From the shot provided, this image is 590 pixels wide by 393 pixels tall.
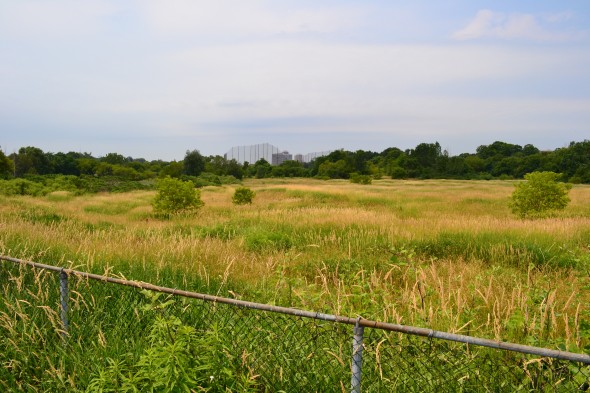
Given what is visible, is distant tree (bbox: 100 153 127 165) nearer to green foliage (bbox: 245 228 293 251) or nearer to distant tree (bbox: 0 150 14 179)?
distant tree (bbox: 0 150 14 179)

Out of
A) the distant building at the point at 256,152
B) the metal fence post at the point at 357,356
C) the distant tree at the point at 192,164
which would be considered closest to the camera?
the metal fence post at the point at 357,356

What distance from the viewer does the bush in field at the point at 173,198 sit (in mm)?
20562

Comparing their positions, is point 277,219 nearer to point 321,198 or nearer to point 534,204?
point 534,204

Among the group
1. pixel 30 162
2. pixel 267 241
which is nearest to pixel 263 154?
pixel 30 162

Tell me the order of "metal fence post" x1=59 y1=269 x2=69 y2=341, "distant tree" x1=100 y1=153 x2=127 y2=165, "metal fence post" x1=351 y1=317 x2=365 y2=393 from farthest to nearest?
"distant tree" x1=100 y1=153 x2=127 y2=165 < "metal fence post" x1=59 y1=269 x2=69 y2=341 < "metal fence post" x1=351 y1=317 x2=365 y2=393

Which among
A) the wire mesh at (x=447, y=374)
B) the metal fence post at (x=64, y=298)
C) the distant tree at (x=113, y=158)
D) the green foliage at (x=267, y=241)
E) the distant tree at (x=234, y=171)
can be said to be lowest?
the green foliage at (x=267, y=241)

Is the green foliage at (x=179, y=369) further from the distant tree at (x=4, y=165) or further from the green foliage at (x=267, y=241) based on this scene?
the distant tree at (x=4, y=165)

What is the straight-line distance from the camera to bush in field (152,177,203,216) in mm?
20562

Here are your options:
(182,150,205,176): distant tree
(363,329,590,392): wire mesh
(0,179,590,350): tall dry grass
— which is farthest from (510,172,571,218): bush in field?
(182,150,205,176): distant tree

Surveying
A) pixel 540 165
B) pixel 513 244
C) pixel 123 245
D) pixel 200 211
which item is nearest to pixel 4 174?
pixel 200 211

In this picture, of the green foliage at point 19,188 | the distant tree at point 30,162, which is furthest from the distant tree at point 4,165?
the distant tree at point 30,162

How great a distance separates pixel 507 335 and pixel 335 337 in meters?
1.71

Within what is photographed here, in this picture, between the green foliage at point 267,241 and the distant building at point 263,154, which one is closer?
the green foliage at point 267,241

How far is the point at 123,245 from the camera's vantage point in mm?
8164
